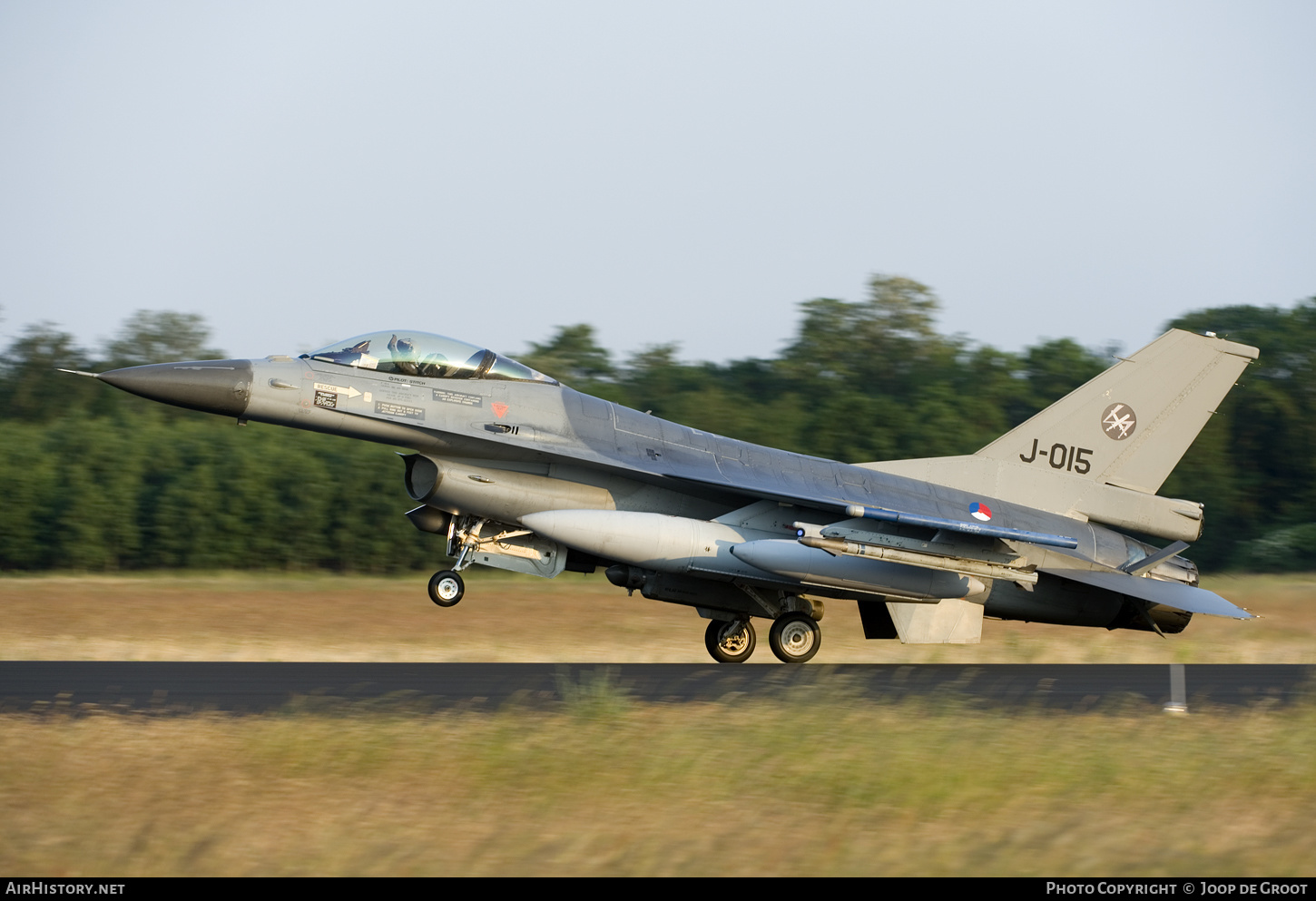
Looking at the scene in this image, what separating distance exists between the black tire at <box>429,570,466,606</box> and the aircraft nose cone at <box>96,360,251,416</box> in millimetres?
2707

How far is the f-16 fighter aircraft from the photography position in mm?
13211

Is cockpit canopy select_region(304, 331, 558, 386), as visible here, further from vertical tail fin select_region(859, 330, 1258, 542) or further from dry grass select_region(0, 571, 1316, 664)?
vertical tail fin select_region(859, 330, 1258, 542)

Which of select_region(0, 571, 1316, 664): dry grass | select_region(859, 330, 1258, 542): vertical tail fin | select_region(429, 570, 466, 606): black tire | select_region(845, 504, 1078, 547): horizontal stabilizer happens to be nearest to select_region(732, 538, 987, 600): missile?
select_region(845, 504, 1078, 547): horizontal stabilizer

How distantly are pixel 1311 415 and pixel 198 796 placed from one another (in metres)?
42.3

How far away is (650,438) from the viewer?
575 inches

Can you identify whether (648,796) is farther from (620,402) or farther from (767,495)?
(620,402)

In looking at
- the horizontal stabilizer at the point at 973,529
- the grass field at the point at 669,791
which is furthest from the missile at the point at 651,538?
the grass field at the point at 669,791

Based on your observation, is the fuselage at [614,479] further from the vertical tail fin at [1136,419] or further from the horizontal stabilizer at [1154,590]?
the vertical tail fin at [1136,419]

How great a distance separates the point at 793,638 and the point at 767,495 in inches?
75.1

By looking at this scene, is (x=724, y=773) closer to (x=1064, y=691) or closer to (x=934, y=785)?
(x=934, y=785)

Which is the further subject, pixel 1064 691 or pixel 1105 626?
pixel 1105 626

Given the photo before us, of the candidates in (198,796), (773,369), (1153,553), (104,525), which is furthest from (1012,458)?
(773,369)
